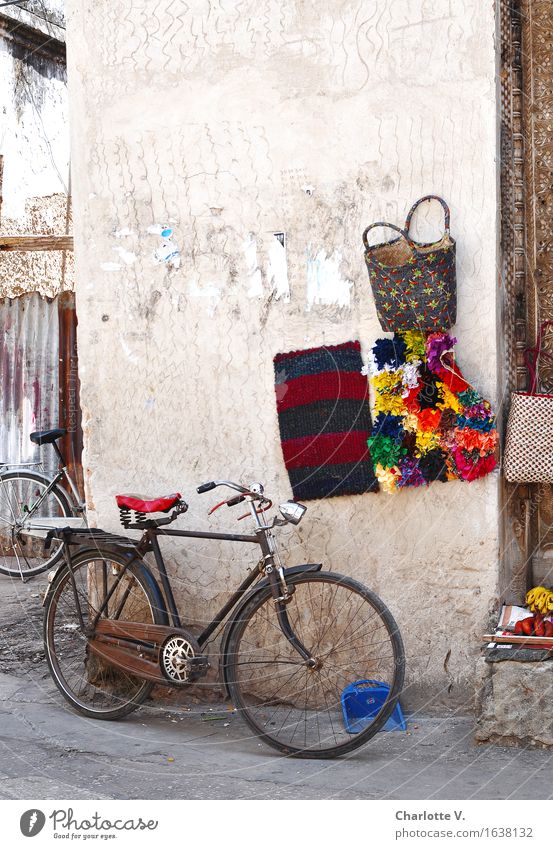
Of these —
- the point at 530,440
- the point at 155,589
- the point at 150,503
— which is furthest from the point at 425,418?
the point at 155,589

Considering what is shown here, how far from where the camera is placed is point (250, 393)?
4.92 meters

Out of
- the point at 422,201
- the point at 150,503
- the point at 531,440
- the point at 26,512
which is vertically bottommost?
the point at 26,512

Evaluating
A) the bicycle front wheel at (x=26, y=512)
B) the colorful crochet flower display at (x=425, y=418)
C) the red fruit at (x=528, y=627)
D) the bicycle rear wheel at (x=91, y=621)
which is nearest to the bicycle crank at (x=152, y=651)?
the bicycle rear wheel at (x=91, y=621)

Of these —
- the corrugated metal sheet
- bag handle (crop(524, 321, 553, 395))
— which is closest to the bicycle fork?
bag handle (crop(524, 321, 553, 395))

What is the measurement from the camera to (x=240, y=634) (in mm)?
4367

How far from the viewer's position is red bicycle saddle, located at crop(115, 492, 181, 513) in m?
4.59

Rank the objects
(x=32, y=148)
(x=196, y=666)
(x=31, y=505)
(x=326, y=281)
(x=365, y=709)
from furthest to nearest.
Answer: (x=32, y=148) < (x=31, y=505) < (x=326, y=281) < (x=365, y=709) < (x=196, y=666)

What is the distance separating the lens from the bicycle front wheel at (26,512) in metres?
7.41

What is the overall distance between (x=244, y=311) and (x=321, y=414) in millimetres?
636

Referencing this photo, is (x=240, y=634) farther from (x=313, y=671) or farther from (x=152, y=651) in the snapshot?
(x=152, y=651)

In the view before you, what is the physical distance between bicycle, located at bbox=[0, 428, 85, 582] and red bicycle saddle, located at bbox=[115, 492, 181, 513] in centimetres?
265

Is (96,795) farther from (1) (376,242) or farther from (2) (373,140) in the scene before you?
(2) (373,140)

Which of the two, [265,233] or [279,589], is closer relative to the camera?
[279,589]

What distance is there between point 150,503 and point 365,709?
1.36 m
